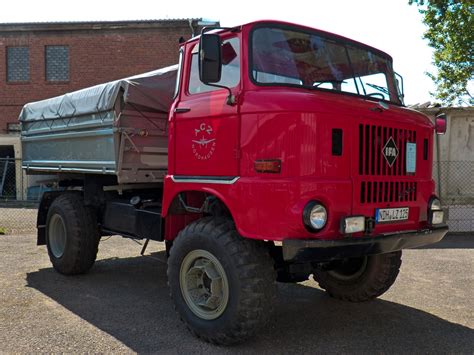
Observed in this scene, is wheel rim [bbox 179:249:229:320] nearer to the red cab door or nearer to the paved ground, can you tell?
the paved ground

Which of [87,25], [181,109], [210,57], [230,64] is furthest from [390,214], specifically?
[87,25]

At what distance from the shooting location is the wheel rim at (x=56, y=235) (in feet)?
22.0

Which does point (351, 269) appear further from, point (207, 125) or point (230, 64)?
point (230, 64)

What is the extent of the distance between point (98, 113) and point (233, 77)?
7.34 feet

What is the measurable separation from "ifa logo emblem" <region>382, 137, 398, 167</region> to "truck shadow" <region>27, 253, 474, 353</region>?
1.58m

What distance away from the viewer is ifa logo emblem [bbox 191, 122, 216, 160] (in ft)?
13.8

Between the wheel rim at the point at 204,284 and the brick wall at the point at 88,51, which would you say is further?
the brick wall at the point at 88,51

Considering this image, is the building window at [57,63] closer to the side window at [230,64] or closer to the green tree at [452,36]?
the green tree at [452,36]

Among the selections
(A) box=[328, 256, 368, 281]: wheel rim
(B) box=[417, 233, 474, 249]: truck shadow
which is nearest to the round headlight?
(A) box=[328, 256, 368, 281]: wheel rim

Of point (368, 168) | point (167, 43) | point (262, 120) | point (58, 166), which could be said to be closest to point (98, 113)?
point (58, 166)

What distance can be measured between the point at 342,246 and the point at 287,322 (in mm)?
1432

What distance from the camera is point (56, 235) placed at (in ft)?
22.4

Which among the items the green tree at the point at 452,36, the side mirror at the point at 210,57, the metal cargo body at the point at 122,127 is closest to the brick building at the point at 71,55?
the green tree at the point at 452,36

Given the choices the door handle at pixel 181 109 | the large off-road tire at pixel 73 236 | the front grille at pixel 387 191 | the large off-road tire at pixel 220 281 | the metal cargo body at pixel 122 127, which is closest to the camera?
the large off-road tire at pixel 220 281
